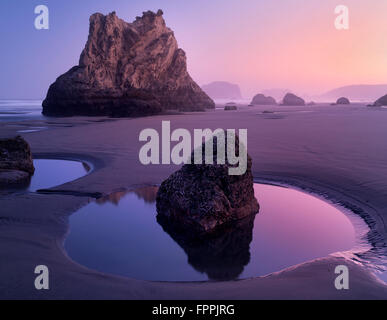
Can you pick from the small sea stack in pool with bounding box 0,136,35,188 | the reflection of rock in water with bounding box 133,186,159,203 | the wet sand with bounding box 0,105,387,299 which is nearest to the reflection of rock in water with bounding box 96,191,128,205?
the wet sand with bounding box 0,105,387,299

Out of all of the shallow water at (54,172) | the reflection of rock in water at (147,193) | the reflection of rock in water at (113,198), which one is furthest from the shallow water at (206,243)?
the shallow water at (54,172)

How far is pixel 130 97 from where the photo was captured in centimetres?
3647

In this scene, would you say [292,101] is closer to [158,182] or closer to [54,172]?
[54,172]

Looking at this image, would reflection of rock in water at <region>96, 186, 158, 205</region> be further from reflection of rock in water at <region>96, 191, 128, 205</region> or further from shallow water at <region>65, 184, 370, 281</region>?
shallow water at <region>65, 184, 370, 281</region>

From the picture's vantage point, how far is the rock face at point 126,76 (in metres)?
36.9

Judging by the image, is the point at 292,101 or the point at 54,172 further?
the point at 292,101

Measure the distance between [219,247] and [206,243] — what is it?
210 mm

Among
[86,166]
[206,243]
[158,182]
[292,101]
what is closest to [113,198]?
[158,182]

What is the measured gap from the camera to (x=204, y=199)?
4.79 m

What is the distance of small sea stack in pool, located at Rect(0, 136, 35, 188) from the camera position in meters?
7.86
